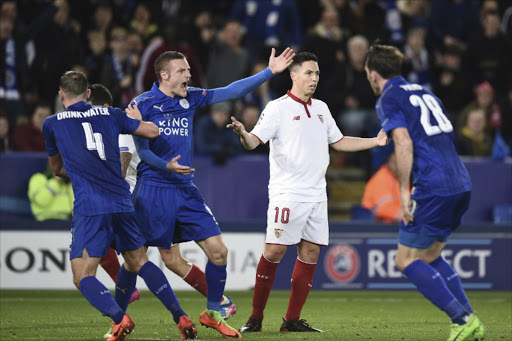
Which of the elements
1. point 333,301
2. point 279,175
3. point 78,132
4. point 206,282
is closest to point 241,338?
point 206,282

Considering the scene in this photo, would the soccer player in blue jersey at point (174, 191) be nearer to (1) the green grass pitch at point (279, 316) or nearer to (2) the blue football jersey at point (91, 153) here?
(2) the blue football jersey at point (91, 153)

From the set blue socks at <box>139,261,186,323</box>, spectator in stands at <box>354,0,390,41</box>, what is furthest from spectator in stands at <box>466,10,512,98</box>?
blue socks at <box>139,261,186,323</box>

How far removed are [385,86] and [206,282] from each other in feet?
7.90

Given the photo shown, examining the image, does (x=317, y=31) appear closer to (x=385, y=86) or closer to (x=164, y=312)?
(x=164, y=312)

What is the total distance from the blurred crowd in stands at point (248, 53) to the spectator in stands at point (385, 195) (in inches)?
35.7

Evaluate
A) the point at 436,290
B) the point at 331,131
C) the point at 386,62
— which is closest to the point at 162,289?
the point at 436,290

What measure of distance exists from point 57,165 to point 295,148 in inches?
79.1

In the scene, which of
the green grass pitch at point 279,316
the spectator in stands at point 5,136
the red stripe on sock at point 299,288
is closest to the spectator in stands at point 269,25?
the spectator in stands at point 5,136

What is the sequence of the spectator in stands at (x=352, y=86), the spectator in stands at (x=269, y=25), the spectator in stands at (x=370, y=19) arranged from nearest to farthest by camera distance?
the spectator in stands at (x=352, y=86) < the spectator in stands at (x=269, y=25) < the spectator in stands at (x=370, y=19)

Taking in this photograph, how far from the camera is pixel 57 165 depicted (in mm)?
7508

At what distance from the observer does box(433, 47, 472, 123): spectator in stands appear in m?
14.8

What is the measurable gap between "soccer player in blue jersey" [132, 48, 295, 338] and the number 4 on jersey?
0.46 m

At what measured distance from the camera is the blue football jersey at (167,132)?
7754mm

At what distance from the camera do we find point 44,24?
13.8 m
